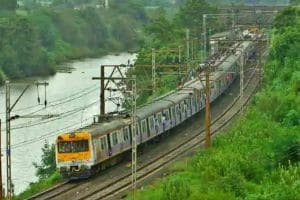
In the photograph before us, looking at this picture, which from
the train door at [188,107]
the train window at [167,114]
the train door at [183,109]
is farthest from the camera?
the train door at [188,107]

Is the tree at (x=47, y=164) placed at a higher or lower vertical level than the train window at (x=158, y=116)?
lower

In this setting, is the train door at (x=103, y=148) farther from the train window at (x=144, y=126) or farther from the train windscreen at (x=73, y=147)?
the train window at (x=144, y=126)

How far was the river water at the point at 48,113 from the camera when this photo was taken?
5034 centimetres

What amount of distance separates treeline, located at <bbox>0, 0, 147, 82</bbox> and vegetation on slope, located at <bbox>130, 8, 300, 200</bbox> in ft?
205

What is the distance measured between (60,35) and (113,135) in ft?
346

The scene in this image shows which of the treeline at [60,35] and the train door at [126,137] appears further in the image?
the treeline at [60,35]

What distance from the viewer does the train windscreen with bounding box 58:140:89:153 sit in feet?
113

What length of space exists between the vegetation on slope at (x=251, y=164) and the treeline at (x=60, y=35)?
62455 mm

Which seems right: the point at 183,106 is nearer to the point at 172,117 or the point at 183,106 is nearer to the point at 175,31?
the point at 172,117

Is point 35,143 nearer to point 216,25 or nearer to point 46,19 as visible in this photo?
point 216,25

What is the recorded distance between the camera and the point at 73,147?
34.6 m

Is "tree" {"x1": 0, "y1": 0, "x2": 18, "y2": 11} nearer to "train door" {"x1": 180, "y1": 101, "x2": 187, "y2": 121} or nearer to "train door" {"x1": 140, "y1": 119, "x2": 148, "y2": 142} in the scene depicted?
"train door" {"x1": 180, "y1": 101, "x2": 187, "y2": 121}

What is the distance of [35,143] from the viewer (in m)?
57.6

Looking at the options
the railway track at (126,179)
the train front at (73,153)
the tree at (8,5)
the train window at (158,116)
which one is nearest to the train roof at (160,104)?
the train window at (158,116)
